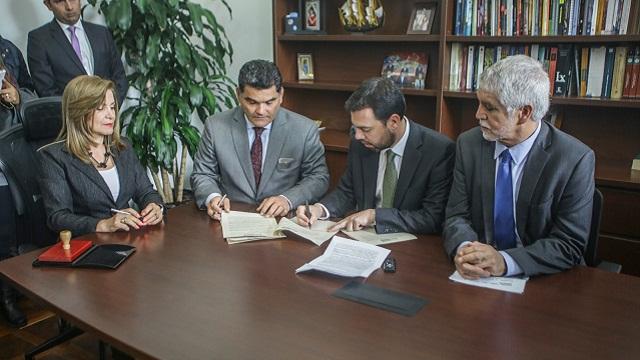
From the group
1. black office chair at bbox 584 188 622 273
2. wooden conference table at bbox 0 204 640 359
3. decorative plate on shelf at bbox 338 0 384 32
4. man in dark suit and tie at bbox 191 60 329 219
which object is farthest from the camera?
decorative plate on shelf at bbox 338 0 384 32

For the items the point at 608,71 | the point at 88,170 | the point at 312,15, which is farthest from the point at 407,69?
the point at 88,170

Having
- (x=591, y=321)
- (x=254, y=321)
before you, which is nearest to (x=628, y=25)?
(x=591, y=321)

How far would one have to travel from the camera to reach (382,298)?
4.69 ft

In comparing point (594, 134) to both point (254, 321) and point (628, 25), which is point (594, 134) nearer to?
point (628, 25)

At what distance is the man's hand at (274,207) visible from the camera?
6.95 feet

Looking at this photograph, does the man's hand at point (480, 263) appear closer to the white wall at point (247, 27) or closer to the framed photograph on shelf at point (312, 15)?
the framed photograph on shelf at point (312, 15)

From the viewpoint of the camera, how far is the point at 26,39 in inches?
136

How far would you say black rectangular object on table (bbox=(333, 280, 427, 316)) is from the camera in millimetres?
1373

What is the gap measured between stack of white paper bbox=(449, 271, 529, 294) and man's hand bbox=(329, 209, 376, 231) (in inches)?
18.2

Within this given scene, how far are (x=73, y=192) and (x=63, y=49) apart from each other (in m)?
1.43

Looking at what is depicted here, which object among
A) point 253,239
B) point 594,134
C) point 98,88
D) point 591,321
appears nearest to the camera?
point 591,321

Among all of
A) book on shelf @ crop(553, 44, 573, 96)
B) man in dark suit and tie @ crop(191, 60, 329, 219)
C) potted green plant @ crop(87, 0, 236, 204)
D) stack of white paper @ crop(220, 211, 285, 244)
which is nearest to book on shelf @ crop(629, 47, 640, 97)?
book on shelf @ crop(553, 44, 573, 96)

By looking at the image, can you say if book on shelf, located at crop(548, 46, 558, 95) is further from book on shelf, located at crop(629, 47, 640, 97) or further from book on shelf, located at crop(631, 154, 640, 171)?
book on shelf, located at crop(631, 154, 640, 171)

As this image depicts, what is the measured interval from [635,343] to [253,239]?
1.10 metres
